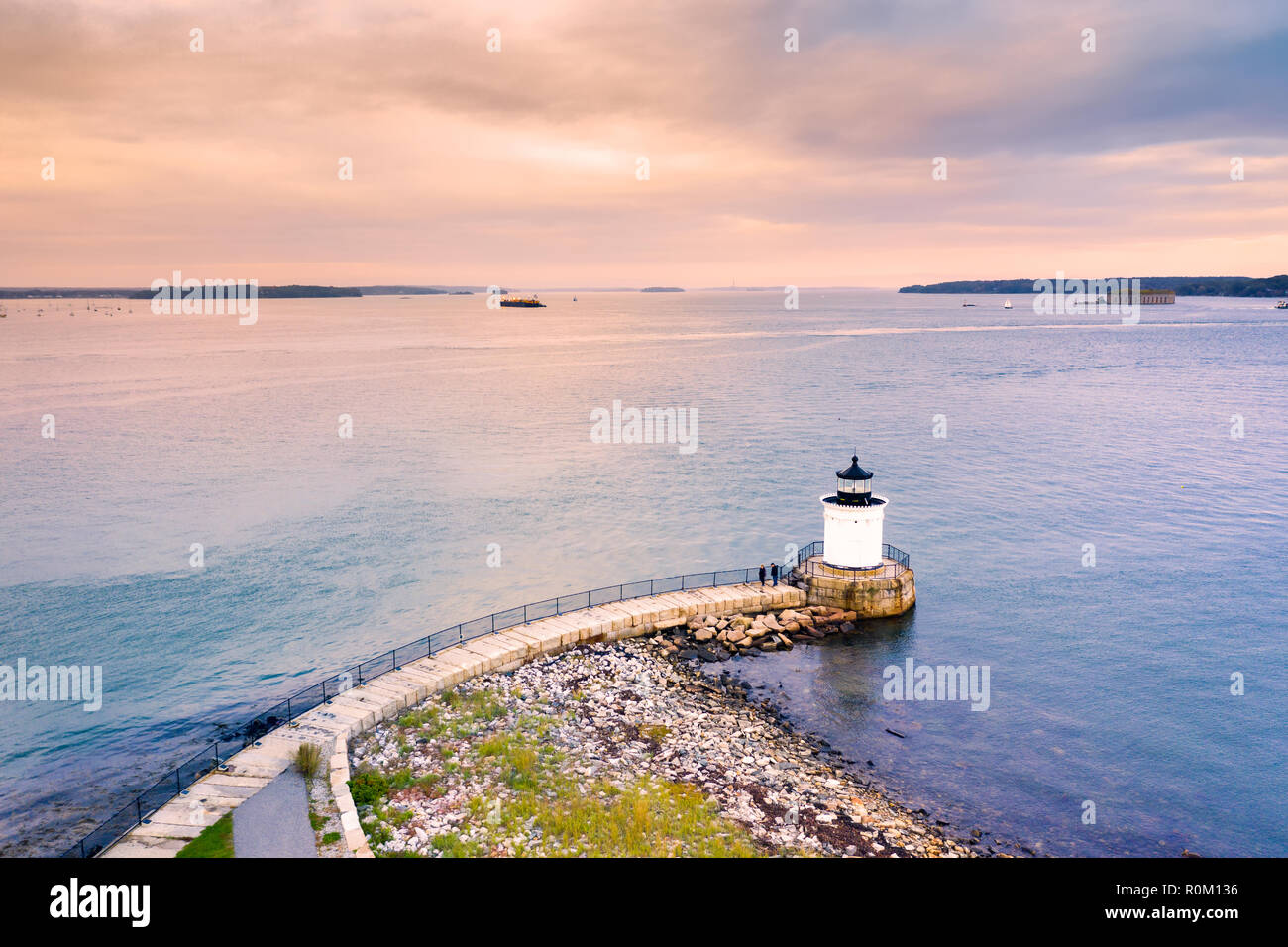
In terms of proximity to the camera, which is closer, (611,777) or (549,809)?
(549,809)

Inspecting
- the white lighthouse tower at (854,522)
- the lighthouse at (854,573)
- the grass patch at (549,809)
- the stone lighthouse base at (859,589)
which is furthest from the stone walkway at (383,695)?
the white lighthouse tower at (854,522)

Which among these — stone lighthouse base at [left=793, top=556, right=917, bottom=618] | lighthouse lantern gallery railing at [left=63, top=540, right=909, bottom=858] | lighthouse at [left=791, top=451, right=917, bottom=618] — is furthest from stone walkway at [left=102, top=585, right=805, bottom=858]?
lighthouse at [left=791, top=451, right=917, bottom=618]

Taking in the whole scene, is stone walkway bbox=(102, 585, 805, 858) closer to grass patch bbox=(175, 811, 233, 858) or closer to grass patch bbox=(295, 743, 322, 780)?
grass patch bbox=(175, 811, 233, 858)

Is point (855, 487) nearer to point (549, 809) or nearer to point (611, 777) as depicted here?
point (611, 777)

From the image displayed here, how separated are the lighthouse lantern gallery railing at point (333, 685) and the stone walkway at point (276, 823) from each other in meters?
1.86

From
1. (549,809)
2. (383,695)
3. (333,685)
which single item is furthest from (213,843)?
(333,685)

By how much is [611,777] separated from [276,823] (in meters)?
8.49

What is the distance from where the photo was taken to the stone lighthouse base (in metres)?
36.4

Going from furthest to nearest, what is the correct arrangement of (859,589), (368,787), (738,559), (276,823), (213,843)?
1. (738,559)
2. (859,589)
3. (368,787)
4. (276,823)
5. (213,843)

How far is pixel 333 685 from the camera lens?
98.8 ft

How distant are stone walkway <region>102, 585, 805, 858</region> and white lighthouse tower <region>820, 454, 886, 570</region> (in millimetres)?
2773

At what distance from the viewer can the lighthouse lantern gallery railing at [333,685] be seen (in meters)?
21.1

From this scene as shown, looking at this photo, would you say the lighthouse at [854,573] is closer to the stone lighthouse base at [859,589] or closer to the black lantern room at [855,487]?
the stone lighthouse base at [859,589]

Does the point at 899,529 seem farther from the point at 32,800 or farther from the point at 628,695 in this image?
the point at 32,800
